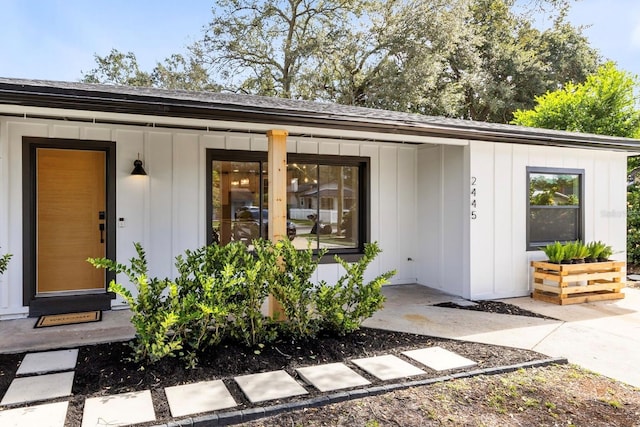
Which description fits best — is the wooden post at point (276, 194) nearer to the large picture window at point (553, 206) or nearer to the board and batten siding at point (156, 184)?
the board and batten siding at point (156, 184)

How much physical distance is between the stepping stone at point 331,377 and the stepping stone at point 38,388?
1658 millimetres

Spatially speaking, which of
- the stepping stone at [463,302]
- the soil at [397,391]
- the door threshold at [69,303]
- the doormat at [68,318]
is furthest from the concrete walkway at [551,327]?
the door threshold at [69,303]

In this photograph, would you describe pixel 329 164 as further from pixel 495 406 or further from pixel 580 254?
pixel 495 406

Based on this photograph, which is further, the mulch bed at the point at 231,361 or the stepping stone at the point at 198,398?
the mulch bed at the point at 231,361

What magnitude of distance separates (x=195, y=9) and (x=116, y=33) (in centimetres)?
328

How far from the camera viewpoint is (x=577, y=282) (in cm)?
603

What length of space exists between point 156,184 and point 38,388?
9.65 ft

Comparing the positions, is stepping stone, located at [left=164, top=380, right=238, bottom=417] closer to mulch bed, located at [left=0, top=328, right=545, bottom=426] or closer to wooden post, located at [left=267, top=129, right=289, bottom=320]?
mulch bed, located at [left=0, top=328, right=545, bottom=426]

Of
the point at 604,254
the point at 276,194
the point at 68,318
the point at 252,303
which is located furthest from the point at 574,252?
the point at 68,318

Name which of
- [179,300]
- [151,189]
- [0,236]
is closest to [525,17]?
[151,189]

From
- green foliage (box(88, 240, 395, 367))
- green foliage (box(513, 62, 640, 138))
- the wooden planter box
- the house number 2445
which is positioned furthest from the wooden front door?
green foliage (box(513, 62, 640, 138))

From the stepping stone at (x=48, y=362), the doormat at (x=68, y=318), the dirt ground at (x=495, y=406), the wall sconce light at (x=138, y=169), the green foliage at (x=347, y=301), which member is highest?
the wall sconce light at (x=138, y=169)

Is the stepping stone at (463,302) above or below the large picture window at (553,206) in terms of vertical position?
below

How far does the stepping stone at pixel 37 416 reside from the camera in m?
2.49
